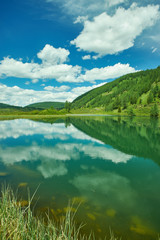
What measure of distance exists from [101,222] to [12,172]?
10.3 meters

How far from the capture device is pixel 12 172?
14.0 m

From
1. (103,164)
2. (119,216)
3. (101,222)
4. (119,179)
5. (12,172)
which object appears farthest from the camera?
(103,164)

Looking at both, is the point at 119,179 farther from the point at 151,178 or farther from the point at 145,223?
the point at 145,223

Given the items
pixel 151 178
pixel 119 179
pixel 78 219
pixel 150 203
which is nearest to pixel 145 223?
pixel 150 203

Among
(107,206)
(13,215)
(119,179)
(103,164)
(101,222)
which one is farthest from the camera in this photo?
(103,164)

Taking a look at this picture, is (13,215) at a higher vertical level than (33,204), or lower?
higher

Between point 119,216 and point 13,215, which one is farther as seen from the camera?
point 119,216

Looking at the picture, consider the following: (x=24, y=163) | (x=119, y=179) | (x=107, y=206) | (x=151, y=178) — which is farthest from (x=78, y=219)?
(x=24, y=163)

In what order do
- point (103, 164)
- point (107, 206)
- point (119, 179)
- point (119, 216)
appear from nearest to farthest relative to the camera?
1. point (119, 216)
2. point (107, 206)
3. point (119, 179)
4. point (103, 164)

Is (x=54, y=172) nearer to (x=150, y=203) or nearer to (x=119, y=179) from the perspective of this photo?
(x=119, y=179)

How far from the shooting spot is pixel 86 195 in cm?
1002

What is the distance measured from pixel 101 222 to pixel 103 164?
31.0ft

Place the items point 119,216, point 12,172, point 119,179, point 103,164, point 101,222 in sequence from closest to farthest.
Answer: point 101,222
point 119,216
point 119,179
point 12,172
point 103,164

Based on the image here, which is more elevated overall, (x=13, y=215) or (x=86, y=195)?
(x=13, y=215)
